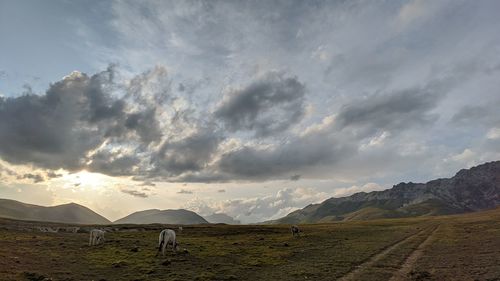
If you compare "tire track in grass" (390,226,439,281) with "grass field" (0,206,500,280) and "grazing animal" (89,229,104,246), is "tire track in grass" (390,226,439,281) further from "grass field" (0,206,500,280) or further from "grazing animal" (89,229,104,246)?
"grazing animal" (89,229,104,246)

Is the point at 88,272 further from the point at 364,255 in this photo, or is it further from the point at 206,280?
the point at 364,255

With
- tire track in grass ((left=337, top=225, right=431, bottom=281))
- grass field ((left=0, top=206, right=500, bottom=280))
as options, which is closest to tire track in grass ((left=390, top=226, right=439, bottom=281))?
grass field ((left=0, top=206, right=500, bottom=280))

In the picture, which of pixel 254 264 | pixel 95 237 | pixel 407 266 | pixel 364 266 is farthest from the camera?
pixel 95 237

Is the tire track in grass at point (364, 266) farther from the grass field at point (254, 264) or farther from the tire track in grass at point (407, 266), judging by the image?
the tire track in grass at point (407, 266)

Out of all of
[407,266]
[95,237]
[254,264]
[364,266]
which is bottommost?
[407,266]

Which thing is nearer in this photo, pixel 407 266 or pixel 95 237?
pixel 407 266

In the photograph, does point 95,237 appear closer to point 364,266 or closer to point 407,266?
point 364,266

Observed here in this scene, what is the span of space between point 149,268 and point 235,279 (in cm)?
897

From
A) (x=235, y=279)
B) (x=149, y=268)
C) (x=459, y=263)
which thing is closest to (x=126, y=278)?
(x=149, y=268)

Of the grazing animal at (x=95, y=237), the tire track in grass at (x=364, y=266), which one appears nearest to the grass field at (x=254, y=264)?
the tire track in grass at (x=364, y=266)

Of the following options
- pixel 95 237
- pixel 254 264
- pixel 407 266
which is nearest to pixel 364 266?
pixel 407 266

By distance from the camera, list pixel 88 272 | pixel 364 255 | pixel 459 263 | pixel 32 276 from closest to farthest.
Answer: pixel 32 276 < pixel 88 272 < pixel 459 263 < pixel 364 255

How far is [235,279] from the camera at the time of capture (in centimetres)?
2912

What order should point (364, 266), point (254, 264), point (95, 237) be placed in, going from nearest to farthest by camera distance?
point (364, 266)
point (254, 264)
point (95, 237)
